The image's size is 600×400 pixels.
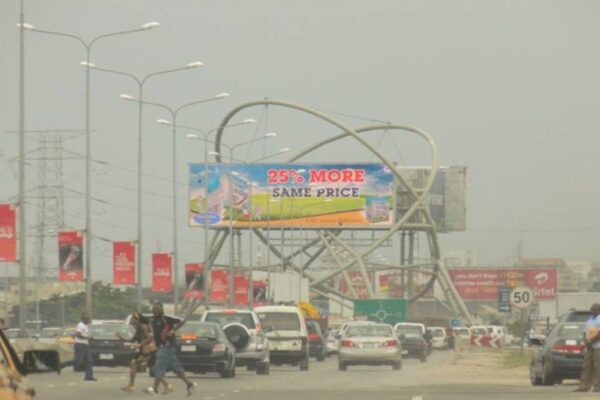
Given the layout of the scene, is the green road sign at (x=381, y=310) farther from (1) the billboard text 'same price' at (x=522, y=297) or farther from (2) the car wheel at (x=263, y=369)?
(2) the car wheel at (x=263, y=369)

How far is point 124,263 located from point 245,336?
24707 mm

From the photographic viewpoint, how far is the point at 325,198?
398 ft

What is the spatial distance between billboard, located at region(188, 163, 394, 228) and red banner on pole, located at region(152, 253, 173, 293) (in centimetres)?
4141

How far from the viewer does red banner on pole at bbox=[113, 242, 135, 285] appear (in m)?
67.5

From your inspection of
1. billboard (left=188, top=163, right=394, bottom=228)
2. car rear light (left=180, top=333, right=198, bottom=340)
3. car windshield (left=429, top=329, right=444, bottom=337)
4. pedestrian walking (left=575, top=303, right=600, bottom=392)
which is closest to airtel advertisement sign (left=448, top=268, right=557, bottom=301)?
billboard (left=188, top=163, right=394, bottom=228)

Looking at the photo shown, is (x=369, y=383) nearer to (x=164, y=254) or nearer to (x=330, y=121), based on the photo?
(x=164, y=254)

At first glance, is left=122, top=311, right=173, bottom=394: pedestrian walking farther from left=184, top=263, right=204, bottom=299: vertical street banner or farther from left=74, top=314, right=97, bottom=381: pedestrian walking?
left=184, top=263, right=204, bottom=299: vertical street banner

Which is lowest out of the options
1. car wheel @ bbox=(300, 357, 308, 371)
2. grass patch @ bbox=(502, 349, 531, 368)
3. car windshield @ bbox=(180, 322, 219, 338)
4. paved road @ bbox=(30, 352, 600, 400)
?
grass patch @ bbox=(502, 349, 531, 368)

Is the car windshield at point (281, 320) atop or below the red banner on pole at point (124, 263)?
below

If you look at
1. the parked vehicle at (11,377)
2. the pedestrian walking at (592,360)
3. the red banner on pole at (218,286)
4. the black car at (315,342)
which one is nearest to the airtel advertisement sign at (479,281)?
the red banner on pole at (218,286)

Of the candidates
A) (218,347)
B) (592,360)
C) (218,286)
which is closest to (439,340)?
(218,286)

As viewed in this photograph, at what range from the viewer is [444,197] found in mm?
140000

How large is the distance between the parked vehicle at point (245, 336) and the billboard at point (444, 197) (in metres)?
90.0

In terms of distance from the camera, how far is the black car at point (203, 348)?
3862cm
